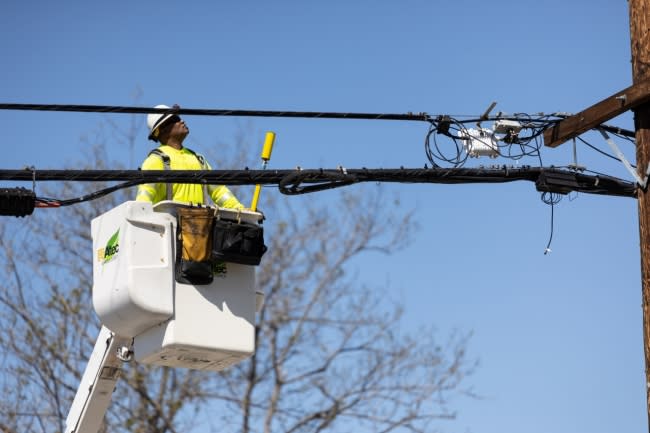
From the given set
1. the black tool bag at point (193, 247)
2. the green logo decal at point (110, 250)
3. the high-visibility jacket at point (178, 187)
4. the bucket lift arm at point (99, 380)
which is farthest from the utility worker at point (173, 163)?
the bucket lift arm at point (99, 380)

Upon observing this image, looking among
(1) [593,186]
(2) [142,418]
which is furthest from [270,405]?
(1) [593,186]

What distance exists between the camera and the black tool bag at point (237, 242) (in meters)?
8.39

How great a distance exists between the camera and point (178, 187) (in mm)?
9266

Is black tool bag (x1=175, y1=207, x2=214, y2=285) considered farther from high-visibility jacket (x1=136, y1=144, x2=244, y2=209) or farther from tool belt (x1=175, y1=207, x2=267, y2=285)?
high-visibility jacket (x1=136, y1=144, x2=244, y2=209)

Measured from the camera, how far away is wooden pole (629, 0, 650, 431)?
851 centimetres

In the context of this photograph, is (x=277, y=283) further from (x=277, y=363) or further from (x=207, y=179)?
(x=207, y=179)

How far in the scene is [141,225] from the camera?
8258mm

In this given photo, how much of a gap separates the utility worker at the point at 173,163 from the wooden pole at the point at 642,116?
9.48 feet

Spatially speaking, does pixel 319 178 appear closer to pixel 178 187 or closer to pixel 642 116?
pixel 178 187

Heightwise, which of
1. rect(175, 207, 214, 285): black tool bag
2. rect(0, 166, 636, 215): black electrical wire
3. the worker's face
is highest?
the worker's face

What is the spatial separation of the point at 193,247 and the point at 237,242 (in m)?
0.37

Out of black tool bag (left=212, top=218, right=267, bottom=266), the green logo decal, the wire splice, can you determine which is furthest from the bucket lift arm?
the wire splice

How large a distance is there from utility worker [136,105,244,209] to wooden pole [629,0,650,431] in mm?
2889

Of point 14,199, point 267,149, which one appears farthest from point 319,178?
point 14,199
